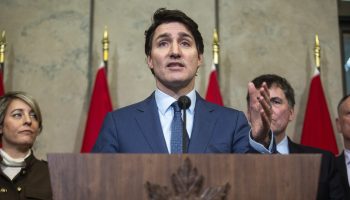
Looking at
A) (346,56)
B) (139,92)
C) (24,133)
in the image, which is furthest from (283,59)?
(24,133)

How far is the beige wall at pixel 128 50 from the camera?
4.24 m

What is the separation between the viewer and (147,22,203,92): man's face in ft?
6.74

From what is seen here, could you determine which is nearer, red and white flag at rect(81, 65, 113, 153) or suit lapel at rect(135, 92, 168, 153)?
suit lapel at rect(135, 92, 168, 153)

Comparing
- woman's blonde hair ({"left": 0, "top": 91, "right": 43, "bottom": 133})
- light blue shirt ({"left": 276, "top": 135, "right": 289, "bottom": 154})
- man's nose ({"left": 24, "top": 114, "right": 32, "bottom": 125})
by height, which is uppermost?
woman's blonde hair ({"left": 0, "top": 91, "right": 43, "bottom": 133})

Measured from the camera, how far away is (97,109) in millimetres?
4023

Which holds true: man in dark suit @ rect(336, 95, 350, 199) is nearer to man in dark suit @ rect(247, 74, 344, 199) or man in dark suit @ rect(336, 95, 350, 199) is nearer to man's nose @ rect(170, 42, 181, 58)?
man in dark suit @ rect(247, 74, 344, 199)

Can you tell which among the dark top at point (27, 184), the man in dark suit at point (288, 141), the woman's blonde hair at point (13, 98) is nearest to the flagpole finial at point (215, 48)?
the man in dark suit at point (288, 141)

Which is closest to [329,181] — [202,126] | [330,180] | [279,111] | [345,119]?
[330,180]

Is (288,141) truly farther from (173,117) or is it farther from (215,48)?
(173,117)

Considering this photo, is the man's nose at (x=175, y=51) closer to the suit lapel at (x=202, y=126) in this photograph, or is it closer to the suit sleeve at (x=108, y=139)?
the suit lapel at (x=202, y=126)

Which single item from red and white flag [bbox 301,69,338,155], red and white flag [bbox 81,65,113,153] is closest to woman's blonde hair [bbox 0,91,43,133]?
red and white flag [bbox 81,65,113,153]

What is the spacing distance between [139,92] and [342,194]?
2.06 meters

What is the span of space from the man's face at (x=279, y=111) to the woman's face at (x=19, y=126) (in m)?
1.52

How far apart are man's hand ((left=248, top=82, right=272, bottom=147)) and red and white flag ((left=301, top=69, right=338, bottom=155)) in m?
2.56
